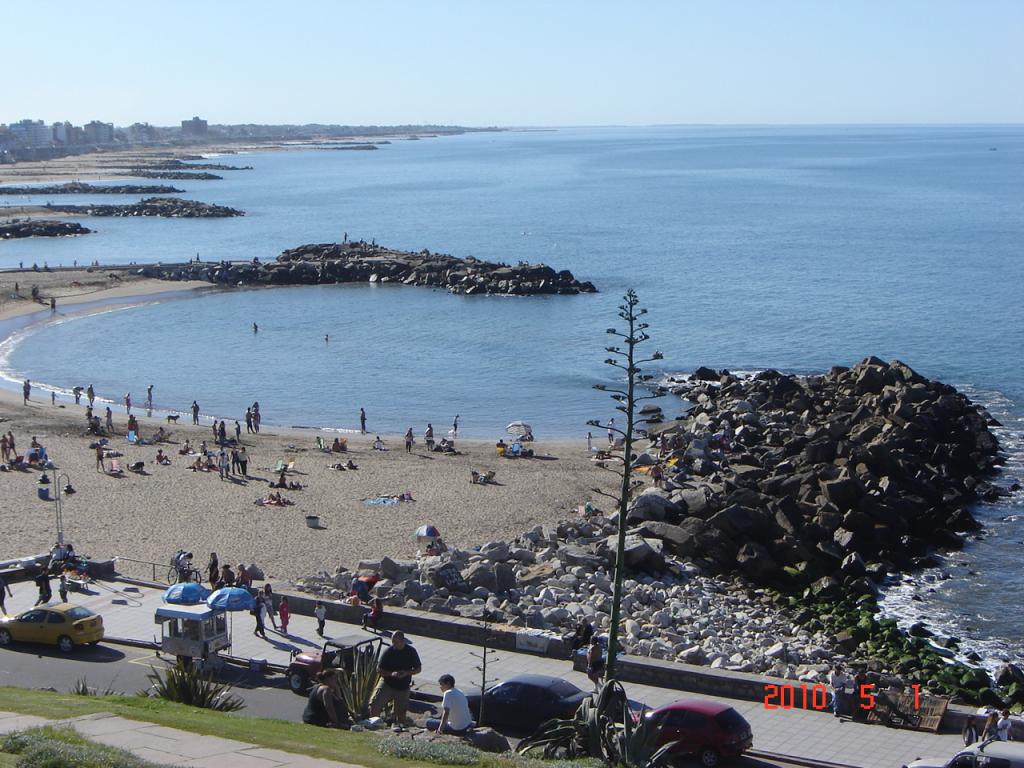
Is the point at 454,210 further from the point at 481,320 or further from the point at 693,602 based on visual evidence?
the point at 693,602

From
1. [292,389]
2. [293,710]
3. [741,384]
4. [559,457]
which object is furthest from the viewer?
[292,389]

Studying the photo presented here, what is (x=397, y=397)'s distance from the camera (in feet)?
160

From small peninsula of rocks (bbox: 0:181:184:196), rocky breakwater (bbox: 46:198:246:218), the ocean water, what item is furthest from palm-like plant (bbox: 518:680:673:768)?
small peninsula of rocks (bbox: 0:181:184:196)

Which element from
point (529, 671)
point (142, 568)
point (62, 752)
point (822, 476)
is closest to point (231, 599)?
point (529, 671)

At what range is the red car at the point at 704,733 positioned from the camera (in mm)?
13984

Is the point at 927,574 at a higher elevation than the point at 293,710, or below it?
below

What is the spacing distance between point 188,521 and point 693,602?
13149 mm

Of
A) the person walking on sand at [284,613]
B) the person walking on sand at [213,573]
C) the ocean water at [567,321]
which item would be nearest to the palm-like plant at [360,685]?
the person walking on sand at [284,613]

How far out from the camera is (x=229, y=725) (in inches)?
508

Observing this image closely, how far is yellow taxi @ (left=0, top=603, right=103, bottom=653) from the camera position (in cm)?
1841

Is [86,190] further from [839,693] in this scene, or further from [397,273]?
[839,693]

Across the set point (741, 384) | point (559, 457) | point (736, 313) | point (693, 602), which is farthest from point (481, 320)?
point (693, 602)

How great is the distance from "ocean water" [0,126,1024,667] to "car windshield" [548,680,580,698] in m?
11.4

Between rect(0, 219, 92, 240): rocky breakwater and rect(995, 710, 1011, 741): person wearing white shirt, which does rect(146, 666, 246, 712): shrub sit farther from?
rect(0, 219, 92, 240): rocky breakwater
